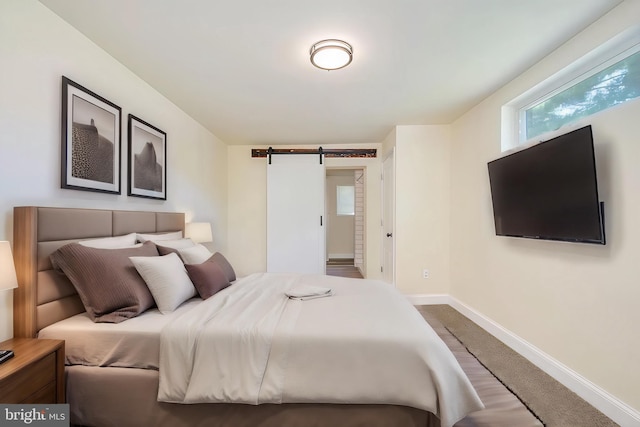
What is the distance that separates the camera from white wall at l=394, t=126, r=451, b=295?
147 inches

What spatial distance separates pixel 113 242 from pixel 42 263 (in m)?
0.40

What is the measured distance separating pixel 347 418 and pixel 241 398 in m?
0.53

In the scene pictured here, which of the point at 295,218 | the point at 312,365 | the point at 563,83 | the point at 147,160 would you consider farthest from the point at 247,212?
the point at 563,83

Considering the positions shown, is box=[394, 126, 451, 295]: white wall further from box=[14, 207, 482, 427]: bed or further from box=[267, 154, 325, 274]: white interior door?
box=[14, 207, 482, 427]: bed

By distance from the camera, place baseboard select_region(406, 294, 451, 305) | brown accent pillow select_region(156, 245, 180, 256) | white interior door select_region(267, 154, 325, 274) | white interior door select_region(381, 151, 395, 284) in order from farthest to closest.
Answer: white interior door select_region(267, 154, 325, 274) < white interior door select_region(381, 151, 395, 284) < baseboard select_region(406, 294, 451, 305) < brown accent pillow select_region(156, 245, 180, 256)

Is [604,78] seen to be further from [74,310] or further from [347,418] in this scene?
[74,310]

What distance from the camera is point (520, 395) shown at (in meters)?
1.80

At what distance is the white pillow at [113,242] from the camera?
1728 mm

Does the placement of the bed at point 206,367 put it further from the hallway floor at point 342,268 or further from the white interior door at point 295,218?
the hallway floor at point 342,268

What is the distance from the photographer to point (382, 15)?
167 centimetres

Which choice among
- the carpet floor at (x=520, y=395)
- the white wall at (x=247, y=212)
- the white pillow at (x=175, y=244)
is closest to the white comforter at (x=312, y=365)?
the carpet floor at (x=520, y=395)

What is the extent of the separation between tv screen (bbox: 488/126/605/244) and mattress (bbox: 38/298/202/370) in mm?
2618

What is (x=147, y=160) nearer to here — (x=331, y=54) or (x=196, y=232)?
(x=196, y=232)

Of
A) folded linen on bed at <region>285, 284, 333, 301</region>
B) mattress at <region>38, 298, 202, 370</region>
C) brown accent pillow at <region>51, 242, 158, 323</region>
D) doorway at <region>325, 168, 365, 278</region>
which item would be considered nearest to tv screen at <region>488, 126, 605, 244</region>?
folded linen on bed at <region>285, 284, 333, 301</region>
